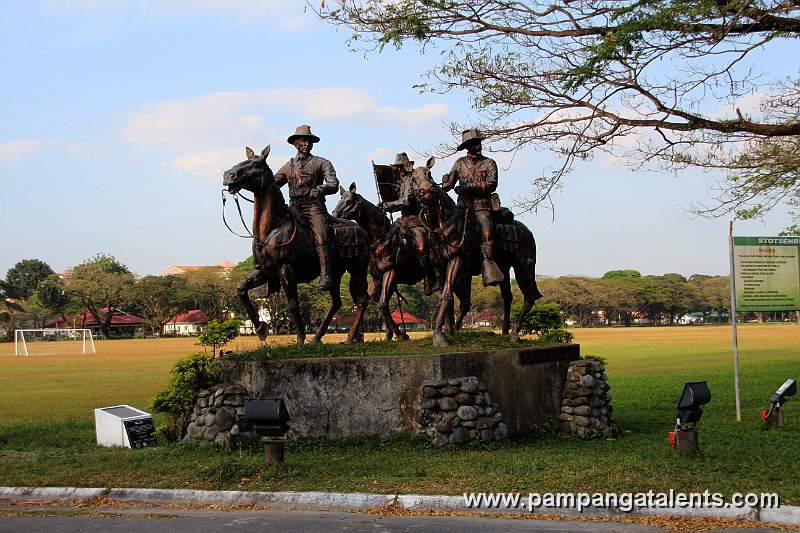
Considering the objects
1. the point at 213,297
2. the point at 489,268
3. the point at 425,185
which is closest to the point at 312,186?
the point at 425,185

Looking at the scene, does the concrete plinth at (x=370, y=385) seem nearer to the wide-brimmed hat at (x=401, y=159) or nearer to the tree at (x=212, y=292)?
the wide-brimmed hat at (x=401, y=159)

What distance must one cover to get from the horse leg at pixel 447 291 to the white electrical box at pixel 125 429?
450 cm

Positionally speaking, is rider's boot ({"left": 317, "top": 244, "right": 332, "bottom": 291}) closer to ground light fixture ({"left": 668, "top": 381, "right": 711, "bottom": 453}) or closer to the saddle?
the saddle

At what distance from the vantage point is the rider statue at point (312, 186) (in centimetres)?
1365

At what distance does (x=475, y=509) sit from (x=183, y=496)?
3.19 metres

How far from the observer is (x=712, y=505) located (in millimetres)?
→ 8078

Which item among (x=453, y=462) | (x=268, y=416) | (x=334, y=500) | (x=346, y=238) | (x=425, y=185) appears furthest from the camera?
(x=346, y=238)

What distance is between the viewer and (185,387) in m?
13.3

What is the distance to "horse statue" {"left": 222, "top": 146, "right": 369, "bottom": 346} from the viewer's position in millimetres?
13008

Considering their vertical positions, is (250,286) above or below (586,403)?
above

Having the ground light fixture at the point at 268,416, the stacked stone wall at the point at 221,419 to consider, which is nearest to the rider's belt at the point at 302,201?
the stacked stone wall at the point at 221,419

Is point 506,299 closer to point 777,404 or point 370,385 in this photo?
point 370,385

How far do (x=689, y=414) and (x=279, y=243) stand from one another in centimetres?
645

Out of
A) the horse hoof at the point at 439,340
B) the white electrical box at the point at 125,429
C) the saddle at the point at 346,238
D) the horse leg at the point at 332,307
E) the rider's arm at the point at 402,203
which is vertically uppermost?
the rider's arm at the point at 402,203
